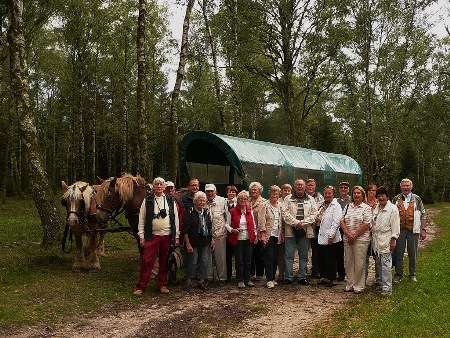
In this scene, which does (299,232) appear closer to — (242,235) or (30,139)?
(242,235)

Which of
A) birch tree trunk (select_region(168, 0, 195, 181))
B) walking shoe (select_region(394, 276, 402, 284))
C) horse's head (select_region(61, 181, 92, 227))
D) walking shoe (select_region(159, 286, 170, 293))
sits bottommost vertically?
walking shoe (select_region(394, 276, 402, 284))

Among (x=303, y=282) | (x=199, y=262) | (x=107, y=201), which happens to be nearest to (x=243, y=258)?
(x=199, y=262)

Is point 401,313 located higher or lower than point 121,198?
lower

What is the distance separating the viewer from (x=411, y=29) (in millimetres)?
29859

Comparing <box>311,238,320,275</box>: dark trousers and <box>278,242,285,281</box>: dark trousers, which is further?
<box>311,238,320,275</box>: dark trousers

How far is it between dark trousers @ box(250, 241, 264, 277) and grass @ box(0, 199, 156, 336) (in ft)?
6.90

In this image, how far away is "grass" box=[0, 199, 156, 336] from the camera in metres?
6.28

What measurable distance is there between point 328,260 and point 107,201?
4306mm

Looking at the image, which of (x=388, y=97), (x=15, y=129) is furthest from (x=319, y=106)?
(x=15, y=129)

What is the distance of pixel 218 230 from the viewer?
814 centimetres

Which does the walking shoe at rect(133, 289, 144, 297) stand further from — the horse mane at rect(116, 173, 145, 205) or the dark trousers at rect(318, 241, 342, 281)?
the dark trousers at rect(318, 241, 342, 281)

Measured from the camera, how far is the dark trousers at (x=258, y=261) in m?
8.70

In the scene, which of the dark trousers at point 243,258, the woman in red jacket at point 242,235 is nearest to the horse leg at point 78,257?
the woman in red jacket at point 242,235

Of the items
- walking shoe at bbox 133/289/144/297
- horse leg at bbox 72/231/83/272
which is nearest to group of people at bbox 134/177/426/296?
walking shoe at bbox 133/289/144/297
